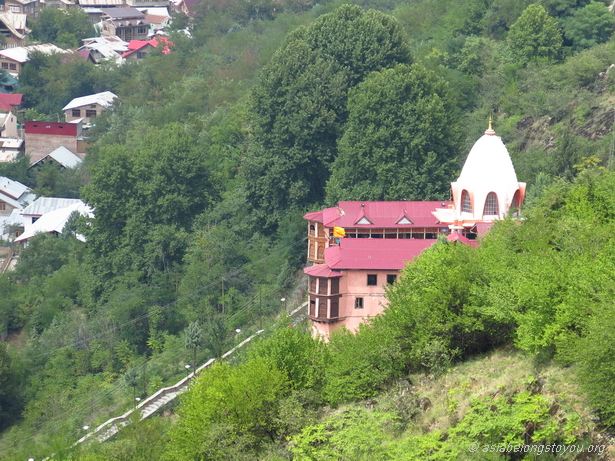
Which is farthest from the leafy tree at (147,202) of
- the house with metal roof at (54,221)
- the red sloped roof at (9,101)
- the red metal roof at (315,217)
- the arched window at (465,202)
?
the red sloped roof at (9,101)

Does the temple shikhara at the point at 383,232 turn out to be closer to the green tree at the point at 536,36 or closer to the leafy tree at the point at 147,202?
the leafy tree at the point at 147,202

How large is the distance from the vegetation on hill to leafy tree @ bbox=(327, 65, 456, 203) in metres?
0.07

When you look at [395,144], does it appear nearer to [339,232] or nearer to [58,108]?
[339,232]

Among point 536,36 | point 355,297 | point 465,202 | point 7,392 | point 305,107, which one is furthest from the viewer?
point 536,36

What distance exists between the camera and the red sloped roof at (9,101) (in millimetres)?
→ 78644

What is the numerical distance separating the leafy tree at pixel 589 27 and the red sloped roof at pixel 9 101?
30636 mm

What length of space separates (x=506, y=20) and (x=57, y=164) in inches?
845

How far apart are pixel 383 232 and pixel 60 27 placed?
168 feet

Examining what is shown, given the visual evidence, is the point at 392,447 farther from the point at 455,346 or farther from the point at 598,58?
the point at 598,58

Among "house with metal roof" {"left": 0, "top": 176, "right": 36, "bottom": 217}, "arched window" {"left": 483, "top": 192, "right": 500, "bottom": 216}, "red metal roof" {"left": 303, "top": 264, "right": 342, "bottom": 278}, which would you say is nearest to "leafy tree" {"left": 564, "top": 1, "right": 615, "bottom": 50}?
"arched window" {"left": 483, "top": 192, "right": 500, "bottom": 216}

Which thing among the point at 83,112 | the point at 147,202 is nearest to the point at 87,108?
the point at 83,112

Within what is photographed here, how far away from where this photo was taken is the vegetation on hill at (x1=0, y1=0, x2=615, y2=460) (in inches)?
1298

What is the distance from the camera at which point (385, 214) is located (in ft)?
146

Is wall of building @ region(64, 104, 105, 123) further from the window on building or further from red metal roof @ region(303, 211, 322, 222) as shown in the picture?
the window on building
